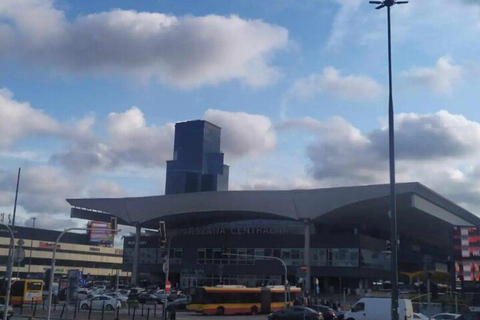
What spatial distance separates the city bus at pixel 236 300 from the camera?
166ft

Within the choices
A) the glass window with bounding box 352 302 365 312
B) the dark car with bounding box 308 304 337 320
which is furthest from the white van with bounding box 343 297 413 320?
the dark car with bounding box 308 304 337 320

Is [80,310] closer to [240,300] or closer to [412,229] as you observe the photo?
[240,300]

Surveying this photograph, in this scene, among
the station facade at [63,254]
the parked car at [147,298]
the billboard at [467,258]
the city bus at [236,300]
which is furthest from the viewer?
the station facade at [63,254]

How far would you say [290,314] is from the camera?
43625 millimetres

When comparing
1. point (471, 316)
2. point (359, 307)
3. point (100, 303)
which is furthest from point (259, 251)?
point (471, 316)

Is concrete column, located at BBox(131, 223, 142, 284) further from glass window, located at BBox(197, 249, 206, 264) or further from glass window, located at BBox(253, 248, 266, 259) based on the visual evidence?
glass window, located at BBox(253, 248, 266, 259)

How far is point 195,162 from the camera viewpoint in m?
169

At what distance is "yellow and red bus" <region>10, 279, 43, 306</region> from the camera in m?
54.3

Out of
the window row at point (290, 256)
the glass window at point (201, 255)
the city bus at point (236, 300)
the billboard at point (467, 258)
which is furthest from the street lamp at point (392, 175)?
the glass window at point (201, 255)

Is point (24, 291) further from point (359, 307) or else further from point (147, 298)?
point (359, 307)

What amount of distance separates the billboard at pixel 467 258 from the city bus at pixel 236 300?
15.8 meters

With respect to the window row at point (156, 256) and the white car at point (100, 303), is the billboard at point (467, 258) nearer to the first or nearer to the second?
the white car at point (100, 303)

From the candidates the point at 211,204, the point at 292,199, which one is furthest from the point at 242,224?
the point at 292,199

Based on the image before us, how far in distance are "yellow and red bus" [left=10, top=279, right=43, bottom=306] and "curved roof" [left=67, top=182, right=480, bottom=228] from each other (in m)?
37.0
